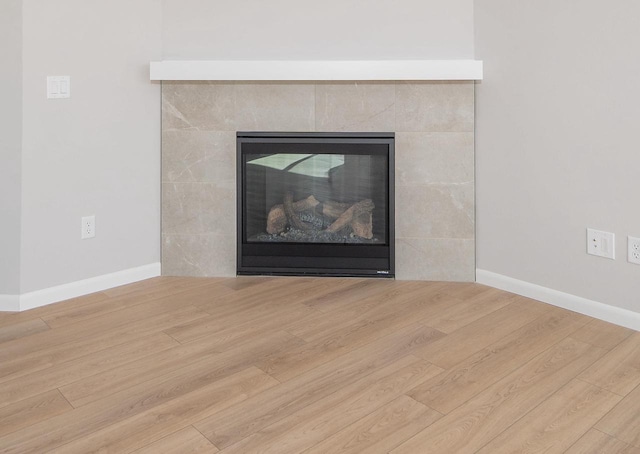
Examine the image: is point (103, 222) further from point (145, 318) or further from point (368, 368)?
point (368, 368)

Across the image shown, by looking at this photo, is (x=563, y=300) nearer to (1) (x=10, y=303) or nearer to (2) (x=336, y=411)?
(2) (x=336, y=411)

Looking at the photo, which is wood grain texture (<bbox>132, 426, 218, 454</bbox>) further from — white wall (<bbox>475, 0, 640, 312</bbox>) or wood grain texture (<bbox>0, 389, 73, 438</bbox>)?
white wall (<bbox>475, 0, 640, 312</bbox>)

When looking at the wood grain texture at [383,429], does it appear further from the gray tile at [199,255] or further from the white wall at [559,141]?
the gray tile at [199,255]

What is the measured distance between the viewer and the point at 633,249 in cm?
223

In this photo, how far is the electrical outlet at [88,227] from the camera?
2727mm

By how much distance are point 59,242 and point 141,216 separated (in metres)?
0.47

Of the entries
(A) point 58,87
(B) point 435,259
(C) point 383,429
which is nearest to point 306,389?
(C) point 383,429

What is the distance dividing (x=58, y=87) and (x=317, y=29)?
1.39 meters

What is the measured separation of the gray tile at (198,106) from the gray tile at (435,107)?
961mm

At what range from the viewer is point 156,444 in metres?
1.46

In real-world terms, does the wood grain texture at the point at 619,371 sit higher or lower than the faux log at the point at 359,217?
lower

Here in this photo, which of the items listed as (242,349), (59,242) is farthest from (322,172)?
(59,242)

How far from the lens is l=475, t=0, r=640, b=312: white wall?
2229 mm

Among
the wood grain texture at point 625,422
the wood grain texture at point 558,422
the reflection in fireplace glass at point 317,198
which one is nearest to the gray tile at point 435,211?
the reflection in fireplace glass at point 317,198
